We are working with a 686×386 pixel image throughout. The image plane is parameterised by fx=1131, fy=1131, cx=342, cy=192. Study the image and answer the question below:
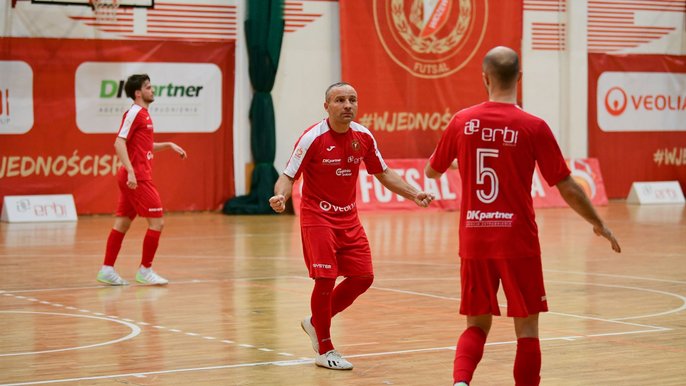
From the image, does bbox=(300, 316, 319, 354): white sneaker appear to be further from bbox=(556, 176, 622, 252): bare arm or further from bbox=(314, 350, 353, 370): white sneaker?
bbox=(556, 176, 622, 252): bare arm

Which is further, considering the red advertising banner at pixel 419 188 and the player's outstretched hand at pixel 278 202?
the red advertising banner at pixel 419 188

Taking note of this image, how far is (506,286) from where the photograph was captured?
5.66 m

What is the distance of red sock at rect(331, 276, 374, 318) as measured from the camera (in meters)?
7.69

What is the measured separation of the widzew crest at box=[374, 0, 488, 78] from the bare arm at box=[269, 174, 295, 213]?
16.5 m

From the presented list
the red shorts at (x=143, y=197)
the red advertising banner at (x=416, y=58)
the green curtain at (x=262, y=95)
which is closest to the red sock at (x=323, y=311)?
the red shorts at (x=143, y=197)

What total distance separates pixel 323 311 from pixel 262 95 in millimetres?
15346

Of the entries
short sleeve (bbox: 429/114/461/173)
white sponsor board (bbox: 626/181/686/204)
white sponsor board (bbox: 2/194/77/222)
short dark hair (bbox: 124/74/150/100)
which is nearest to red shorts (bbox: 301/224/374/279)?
short sleeve (bbox: 429/114/461/173)

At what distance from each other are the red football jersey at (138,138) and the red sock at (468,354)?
677 cm

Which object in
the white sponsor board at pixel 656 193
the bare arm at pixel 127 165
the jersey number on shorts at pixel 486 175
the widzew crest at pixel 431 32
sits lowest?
the white sponsor board at pixel 656 193

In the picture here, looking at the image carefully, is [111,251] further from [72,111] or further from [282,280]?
[72,111]

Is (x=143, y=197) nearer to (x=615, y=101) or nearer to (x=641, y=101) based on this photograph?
(x=615, y=101)

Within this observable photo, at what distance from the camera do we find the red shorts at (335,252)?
7430mm

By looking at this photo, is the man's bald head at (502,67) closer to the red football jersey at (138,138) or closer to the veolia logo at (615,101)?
the red football jersey at (138,138)

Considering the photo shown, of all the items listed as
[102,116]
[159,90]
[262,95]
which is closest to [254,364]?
[102,116]
